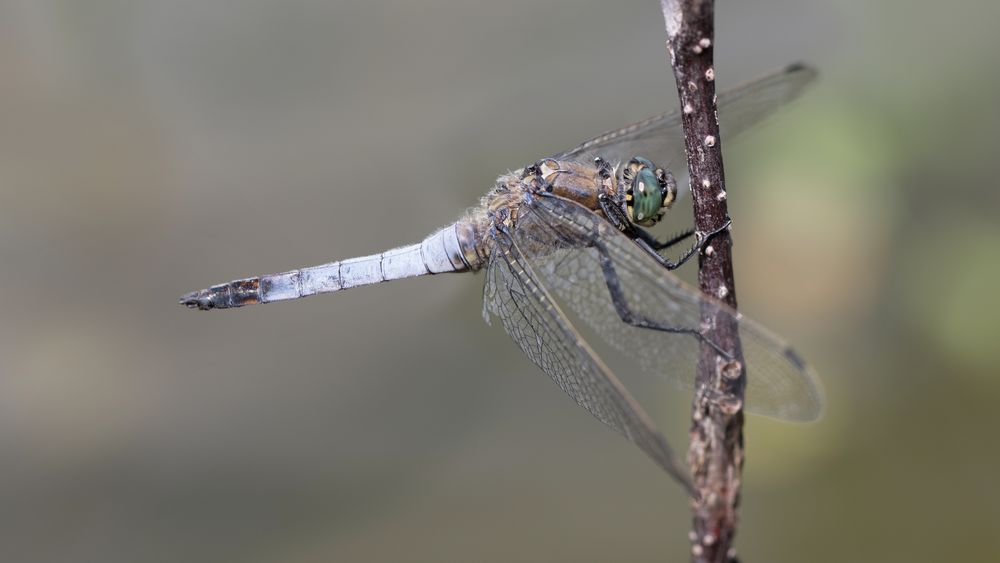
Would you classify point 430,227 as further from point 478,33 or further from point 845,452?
point 845,452

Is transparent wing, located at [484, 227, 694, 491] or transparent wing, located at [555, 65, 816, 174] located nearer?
transparent wing, located at [484, 227, 694, 491]

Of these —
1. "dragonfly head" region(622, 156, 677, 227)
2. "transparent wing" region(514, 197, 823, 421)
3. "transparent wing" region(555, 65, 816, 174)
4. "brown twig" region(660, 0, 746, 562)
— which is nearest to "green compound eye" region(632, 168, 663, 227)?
"dragonfly head" region(622, 156, 677, 227)

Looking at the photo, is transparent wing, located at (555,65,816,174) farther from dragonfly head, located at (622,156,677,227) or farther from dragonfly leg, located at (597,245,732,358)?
dragonfly leg, located at (597,245,732,358)

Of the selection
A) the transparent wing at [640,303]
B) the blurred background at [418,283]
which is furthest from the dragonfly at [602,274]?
the blurred background at [418,283]

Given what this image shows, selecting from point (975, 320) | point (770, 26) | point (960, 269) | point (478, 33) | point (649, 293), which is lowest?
point (975, 320)

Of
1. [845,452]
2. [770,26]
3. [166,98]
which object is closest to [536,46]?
[770,26]

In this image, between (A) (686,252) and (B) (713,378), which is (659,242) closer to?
(A) (686,252)

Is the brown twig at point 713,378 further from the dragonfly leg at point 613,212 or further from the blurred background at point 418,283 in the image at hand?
the blurred background at point 418,283
